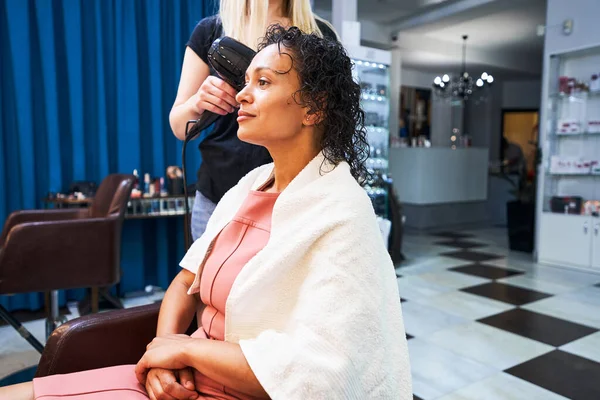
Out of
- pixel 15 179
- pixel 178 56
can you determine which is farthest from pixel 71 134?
pixel 178 56

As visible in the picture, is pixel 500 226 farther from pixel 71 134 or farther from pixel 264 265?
pixel 264 265

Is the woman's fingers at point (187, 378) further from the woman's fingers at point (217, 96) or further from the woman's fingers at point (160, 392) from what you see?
the woman's fingers at point (217, 96)

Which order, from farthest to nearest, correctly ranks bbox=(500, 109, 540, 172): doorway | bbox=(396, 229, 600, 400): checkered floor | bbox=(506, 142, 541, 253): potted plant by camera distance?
1. bbox=(500, 109, 540, 172): doorway
2. bbox=(506, 142, 541, 253): potted plant
3. bbox=(396, 229, 600, 400): checkered floor

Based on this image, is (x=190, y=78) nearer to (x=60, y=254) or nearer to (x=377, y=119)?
(x=60, y=254)

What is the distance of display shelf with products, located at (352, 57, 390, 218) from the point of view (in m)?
4.34

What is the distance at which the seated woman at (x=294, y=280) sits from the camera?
2.19ft

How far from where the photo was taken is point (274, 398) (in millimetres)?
657

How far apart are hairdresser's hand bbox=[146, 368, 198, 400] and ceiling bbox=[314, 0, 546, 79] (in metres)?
5.97

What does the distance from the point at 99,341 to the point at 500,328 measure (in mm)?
2448

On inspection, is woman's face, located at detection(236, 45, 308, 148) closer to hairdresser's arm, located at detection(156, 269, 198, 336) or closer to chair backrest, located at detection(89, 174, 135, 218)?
hairdresser's arm, located at detection(156, 269, 198, 336)

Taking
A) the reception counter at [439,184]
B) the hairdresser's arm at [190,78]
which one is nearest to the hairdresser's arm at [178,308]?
the hairdresser's arm at [190,78]

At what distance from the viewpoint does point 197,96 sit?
→ 106 centimetres

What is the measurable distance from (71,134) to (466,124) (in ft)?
31.3

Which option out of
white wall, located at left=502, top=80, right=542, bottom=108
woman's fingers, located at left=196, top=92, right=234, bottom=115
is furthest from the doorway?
woman's fingers, located at left=196, top=92, right=234, bottom=115
